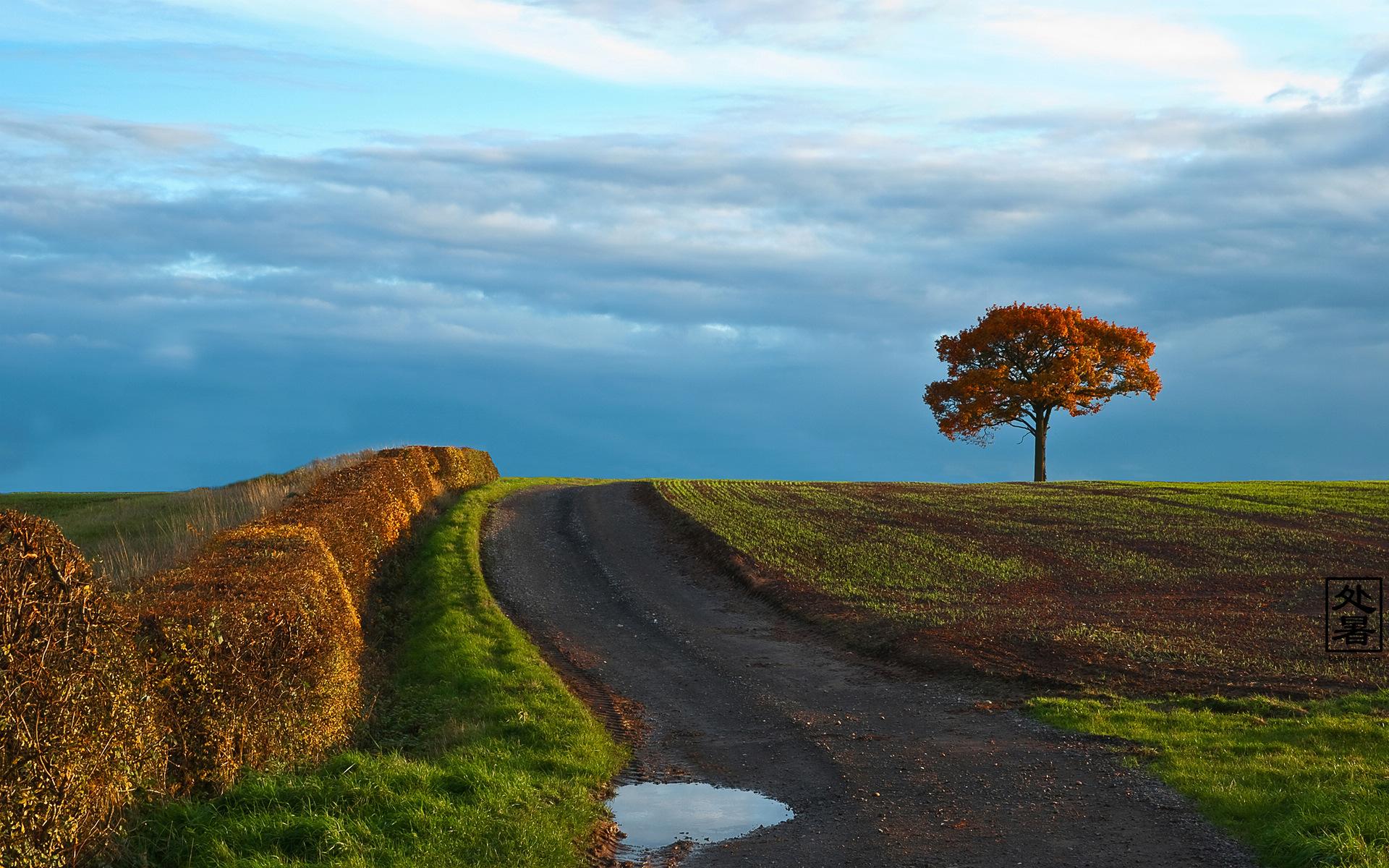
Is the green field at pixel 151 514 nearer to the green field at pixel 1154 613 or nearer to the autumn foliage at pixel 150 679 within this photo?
the autumn foliage at pixel 150 679

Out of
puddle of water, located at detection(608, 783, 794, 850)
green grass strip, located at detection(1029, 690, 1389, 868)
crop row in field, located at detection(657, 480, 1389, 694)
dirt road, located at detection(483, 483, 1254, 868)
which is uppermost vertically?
crop row in field, located at detection(657, 480, 1389, 694)

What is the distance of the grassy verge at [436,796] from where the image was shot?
8.41 m

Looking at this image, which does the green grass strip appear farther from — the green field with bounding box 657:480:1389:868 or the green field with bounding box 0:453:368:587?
the green field with bounding box 0:453:368:587

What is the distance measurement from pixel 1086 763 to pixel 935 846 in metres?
3.14

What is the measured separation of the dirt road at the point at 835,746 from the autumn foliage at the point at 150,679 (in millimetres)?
3768

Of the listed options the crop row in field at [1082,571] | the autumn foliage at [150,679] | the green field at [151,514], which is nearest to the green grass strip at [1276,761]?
the crop row in field at [1082,571]

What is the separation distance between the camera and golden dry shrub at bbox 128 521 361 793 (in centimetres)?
919

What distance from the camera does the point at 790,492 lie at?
4272 cm

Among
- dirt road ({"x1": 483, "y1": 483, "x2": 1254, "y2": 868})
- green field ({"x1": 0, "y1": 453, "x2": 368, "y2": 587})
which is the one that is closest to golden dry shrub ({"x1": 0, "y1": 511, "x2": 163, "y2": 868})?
green field ({"x1": 0, "y1": 453, "x2": 368, "y2": 587})

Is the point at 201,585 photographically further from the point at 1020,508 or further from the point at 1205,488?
the point at 1205,488

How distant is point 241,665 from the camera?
→ 988 centimetres

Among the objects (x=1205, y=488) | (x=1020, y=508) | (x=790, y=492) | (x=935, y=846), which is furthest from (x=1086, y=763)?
(x=1205, y=488)

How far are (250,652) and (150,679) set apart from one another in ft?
4.09

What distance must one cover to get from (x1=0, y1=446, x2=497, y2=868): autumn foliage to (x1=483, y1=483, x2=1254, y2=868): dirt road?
377cm
